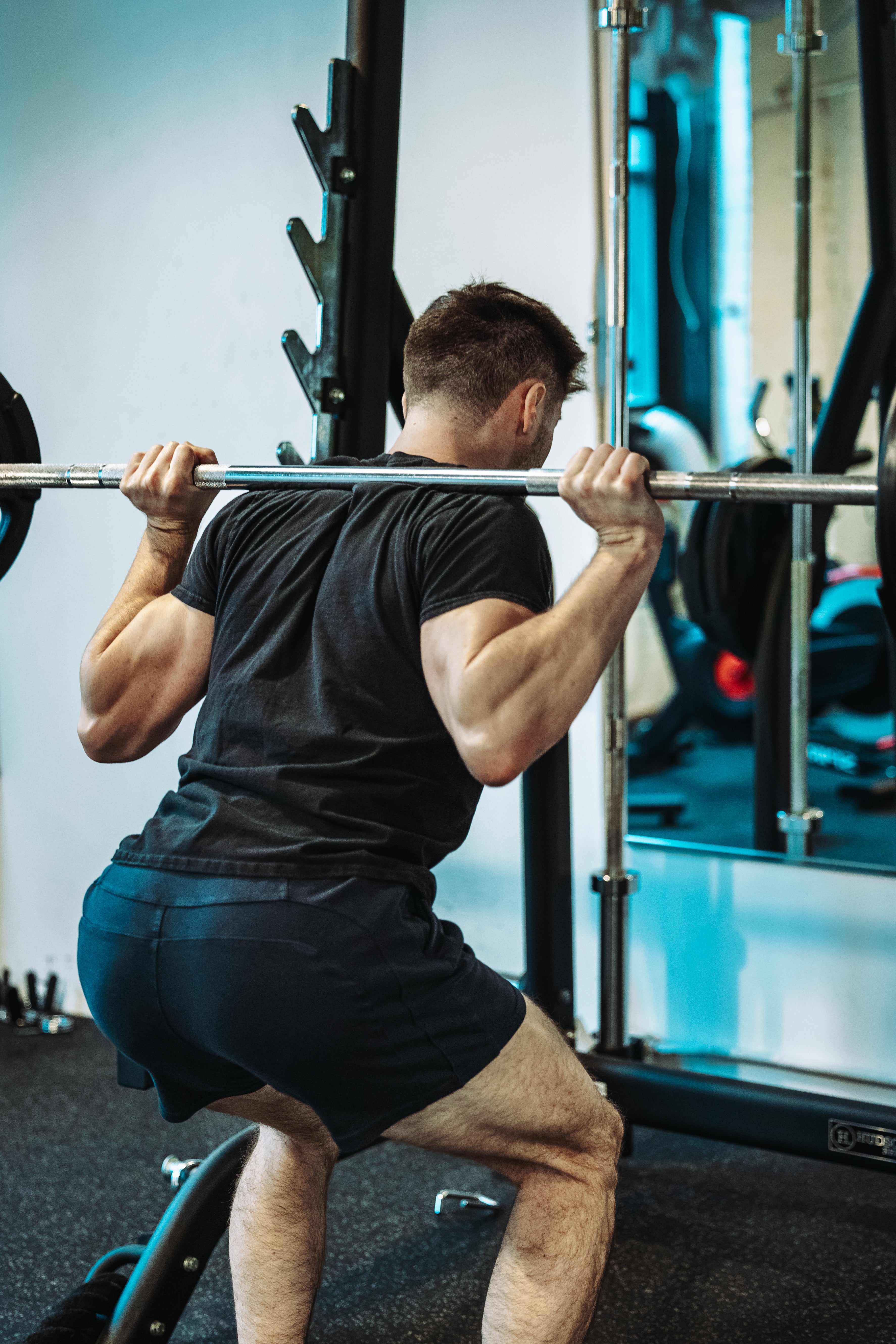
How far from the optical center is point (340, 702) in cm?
156

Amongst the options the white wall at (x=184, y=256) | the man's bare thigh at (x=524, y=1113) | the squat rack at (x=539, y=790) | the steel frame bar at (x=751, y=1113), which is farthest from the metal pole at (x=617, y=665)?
the man's bare thigh at (x=524, y=1113)

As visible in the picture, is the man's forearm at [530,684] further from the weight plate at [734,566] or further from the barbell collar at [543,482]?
the weight plate at [734,566]

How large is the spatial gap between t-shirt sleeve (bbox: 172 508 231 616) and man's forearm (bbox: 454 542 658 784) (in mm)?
533

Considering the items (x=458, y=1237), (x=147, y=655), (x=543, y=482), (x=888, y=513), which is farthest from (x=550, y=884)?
(x=888, y=513)

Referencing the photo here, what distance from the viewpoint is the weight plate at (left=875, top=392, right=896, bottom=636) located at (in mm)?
1476

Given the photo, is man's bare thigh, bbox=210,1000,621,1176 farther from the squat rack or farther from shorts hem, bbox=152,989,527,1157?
the squat rack

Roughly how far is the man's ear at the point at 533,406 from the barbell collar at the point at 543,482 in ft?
0.40

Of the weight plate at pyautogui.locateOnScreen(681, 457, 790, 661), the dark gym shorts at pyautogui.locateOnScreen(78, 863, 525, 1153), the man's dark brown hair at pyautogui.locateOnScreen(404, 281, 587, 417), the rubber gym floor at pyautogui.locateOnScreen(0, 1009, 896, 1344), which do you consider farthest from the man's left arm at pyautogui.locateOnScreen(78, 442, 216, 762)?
the weight plate at pyautogui.locateOnScreen(681, 457, 790, 661)

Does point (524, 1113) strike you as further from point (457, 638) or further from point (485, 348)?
point (485, 348)

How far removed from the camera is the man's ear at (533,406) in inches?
69.4

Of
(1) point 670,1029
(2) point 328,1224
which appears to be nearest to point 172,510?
(2) point 328,1224

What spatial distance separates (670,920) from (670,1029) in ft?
0.91

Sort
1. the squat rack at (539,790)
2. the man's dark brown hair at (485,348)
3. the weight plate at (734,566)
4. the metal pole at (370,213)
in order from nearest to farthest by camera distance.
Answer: the man's dark brown hair at (485,348), the squat rack at (539,790), the metal pole at (370,213), the weight plate at (734,566)

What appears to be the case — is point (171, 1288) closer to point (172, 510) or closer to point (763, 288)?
point (172, 510)
